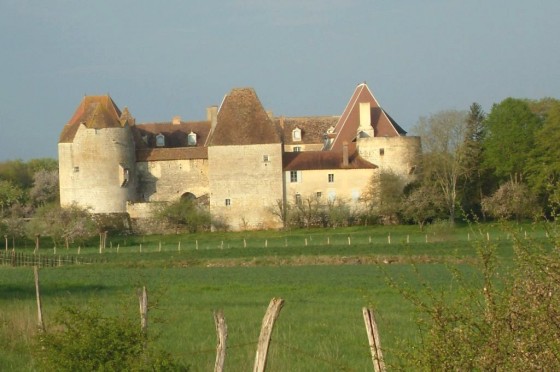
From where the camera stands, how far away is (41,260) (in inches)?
1746

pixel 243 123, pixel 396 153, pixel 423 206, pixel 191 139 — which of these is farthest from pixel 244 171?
pixel 423 206

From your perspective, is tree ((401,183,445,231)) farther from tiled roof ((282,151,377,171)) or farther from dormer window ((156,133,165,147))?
dormer window ((156,133,165,147))

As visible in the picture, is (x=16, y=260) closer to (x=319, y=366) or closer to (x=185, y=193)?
(x=185, y=193)

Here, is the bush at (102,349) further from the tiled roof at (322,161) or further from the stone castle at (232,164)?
the tiled roof at (322,161)

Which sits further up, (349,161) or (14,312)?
(349,161)

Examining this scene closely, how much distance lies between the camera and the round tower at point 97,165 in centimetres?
6725

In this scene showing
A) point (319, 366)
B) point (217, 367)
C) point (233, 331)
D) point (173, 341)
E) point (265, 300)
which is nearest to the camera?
point (217, 367)

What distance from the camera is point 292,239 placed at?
187 ft

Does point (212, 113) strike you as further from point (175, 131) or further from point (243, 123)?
point (243, 123)

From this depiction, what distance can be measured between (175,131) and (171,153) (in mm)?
7548

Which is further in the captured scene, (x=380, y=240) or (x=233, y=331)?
(x=380, y=240)

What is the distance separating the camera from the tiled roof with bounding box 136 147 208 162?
229ft

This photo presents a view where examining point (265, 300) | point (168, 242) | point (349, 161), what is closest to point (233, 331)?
point (265, 300)

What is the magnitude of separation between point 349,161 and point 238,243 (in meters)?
13.5
